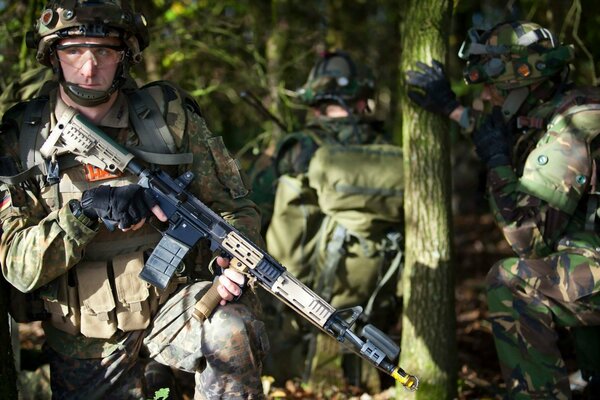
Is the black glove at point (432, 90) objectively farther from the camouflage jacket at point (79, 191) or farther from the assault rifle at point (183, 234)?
the assault rifle at point (183, 234)

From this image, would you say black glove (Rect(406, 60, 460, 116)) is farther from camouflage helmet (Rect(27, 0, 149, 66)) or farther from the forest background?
camouflage helmet (Rect(27, 0, 149, 66))

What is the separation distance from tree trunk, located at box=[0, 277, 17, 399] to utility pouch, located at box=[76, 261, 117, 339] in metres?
0.43

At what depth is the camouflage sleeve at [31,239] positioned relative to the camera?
354 cm

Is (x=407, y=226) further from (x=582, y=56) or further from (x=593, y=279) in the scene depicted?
(x=582, y=56)

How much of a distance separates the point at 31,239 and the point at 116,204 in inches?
18.3

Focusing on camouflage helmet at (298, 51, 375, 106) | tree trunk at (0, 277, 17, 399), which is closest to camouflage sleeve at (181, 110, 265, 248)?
tree trunk at (0, 277, 17, 399)

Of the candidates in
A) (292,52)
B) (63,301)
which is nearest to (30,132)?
(63,301)

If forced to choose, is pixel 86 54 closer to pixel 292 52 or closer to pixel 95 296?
pixel 95 296

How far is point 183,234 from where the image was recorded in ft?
12.3

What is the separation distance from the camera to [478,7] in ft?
36.4

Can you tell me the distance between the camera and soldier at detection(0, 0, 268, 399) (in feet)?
11.8

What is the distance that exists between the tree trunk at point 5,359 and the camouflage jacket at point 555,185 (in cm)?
283

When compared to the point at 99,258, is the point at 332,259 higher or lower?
lower

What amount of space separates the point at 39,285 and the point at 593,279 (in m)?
2.99
